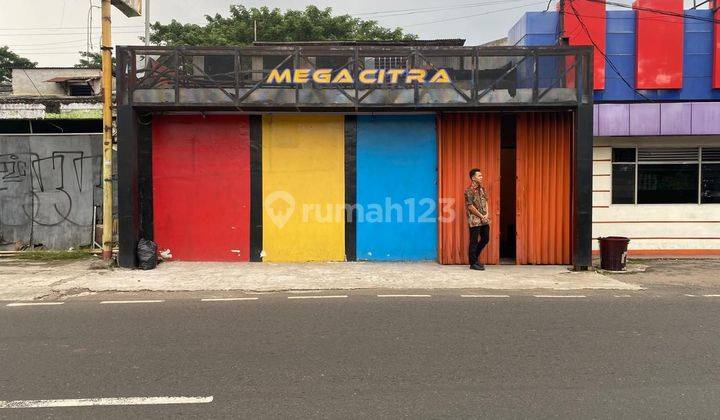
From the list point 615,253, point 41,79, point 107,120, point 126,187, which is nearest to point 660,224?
point 615,253

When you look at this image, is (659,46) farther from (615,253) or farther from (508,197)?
(615,253)

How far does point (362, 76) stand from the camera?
1064 centimetres

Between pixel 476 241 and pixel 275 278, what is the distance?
3.89 metres

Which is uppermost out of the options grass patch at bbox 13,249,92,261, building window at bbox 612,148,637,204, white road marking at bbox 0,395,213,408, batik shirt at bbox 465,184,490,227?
building window at bbox 612,148,637,204

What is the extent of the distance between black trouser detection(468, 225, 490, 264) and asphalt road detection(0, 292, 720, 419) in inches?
121

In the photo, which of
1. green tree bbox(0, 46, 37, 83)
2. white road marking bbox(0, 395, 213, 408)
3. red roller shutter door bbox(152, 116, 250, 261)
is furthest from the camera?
green tree bbox(0, 46, 37, 83)

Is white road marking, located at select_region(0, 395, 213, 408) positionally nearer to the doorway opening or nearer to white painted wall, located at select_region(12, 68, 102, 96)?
the doorway opening

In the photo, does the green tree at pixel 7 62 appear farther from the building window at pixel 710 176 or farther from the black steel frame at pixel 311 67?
the building window at pixel 710 176

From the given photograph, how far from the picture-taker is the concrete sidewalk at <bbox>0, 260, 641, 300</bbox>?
9070 mm

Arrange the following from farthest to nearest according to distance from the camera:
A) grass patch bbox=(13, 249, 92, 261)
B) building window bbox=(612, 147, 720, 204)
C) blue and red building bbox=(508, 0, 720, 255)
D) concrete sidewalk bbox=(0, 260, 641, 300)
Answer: building window bbox=(612, 147, 720, 204) < blue and red building bbox=(508, 0, 720, 255) < grass patch bbox=(13, 249, 92, 261) < concrete sidewalk bbox=(0, 260, 641, 300)

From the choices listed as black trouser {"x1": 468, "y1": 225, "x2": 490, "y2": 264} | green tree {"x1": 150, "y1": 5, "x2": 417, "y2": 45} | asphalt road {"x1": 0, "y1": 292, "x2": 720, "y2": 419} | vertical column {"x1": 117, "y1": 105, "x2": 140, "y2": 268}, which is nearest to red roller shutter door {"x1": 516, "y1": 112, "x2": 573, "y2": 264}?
black trouser {"x1": 468, "y1": 225, "x2": 490, "y2": 264}

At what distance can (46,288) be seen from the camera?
8.84 metres

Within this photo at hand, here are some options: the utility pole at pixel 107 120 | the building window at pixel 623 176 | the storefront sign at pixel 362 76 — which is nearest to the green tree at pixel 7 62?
the utility pole at pixel 107 120

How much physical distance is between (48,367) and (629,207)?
39.9ft
